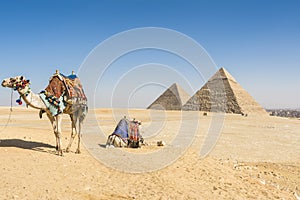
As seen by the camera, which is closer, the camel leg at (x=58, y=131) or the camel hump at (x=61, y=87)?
the camel leg at (x=58, y=131)

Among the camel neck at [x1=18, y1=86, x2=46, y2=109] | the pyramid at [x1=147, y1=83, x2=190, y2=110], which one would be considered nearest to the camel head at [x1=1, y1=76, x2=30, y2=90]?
the camel neck at [x1=18, y1=86, x2=46, y2=109]

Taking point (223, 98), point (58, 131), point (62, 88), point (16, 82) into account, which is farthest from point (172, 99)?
A: point (16, 82)

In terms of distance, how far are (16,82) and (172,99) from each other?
7599 cm

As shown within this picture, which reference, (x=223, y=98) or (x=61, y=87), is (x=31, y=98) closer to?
(x=61, y=87)

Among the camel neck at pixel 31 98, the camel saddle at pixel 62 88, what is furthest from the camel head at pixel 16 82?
the camel saddle at pixel 62 88

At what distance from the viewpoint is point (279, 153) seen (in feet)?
45.9

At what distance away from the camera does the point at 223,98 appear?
280ft

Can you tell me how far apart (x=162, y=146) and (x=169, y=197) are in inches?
246

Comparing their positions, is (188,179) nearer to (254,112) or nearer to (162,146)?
(162,146)

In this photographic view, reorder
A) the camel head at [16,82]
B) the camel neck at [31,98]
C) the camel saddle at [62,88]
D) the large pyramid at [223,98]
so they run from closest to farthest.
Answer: the camel head at [16,82] → the camel neck at [31,98] → the camel saddle at [62,88] → the large pyramid at [223,98]

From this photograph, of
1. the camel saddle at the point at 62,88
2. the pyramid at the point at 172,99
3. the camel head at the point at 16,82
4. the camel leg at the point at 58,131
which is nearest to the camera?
the camel head at the point at 16,82

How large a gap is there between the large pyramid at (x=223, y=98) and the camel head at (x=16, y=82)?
7252 centimetres

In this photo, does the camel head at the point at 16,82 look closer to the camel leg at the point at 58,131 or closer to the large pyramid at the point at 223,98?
the camel leg at the point at 58,131

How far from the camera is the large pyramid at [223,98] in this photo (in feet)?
260
